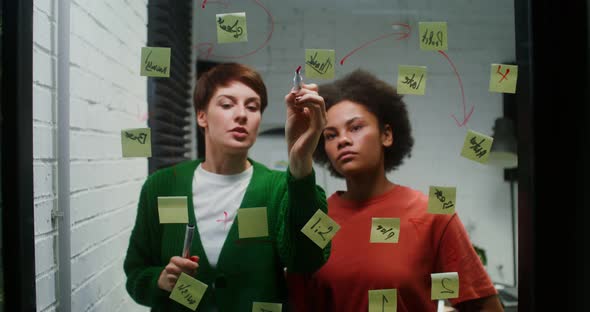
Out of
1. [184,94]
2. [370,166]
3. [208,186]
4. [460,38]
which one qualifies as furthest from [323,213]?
[460,38]

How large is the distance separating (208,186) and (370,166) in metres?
0.39

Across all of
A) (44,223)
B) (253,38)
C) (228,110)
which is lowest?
(44,223)

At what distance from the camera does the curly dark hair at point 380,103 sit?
1.18 m

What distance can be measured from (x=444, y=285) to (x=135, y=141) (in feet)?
2.63

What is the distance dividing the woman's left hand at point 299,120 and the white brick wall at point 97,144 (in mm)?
392

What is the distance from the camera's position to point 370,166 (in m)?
1.18

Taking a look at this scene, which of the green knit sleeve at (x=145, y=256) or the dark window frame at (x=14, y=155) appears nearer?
the dark window frame at (x=14, y=155)

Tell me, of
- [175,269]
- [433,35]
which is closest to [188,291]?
[175,269]

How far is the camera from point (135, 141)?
3.83ft

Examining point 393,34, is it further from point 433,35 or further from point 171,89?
point 171,89

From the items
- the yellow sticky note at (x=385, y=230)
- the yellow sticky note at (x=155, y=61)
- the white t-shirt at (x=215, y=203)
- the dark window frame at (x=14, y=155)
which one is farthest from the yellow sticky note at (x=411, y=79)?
the dark window frame at (x=14, y=155)

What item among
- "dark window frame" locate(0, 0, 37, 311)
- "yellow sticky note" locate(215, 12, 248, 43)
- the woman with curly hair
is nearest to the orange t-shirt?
the woman with curly hair

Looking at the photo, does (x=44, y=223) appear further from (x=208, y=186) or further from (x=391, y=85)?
(x=391, y=85)

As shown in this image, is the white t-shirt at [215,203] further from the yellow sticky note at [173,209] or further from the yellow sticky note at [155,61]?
the yellow sticky note at [155,61]
